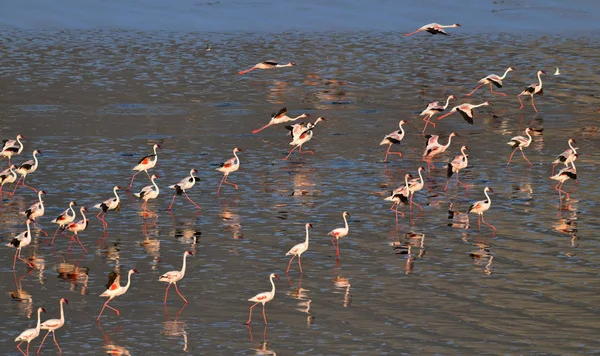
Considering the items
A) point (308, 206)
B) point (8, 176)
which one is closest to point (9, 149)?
point (8, 176)

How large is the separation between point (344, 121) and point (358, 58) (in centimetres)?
1133

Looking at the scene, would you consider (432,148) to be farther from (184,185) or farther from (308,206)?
(184,185)

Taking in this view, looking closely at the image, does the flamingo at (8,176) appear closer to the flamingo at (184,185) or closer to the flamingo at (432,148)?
the flamingo at (184,185)

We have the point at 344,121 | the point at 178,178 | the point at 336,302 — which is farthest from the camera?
the point at 344,121

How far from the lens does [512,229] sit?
21.3 meters

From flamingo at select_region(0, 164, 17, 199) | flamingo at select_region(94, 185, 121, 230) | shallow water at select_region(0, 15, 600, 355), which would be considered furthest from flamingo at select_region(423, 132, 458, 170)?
flamingo at select_region(0, 164, 17, 199)

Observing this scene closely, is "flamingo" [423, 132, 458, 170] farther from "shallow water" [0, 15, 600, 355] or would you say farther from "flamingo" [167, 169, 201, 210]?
"flamingo" [167, 169, 201, 210]

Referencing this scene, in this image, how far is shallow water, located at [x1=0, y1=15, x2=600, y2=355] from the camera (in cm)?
1622

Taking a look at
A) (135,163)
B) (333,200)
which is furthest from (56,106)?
(333,200)

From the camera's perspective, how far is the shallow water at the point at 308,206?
Result: 1622 cm

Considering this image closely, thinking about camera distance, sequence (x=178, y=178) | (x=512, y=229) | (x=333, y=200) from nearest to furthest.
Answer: (x=512, y=229) → (x=333, y=200) → (x=178, y=178)

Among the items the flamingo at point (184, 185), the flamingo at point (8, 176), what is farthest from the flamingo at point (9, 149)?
the flamingo at point (184, 185)

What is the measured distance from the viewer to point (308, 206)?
906 inches

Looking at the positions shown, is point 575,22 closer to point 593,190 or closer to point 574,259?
point 593,190
